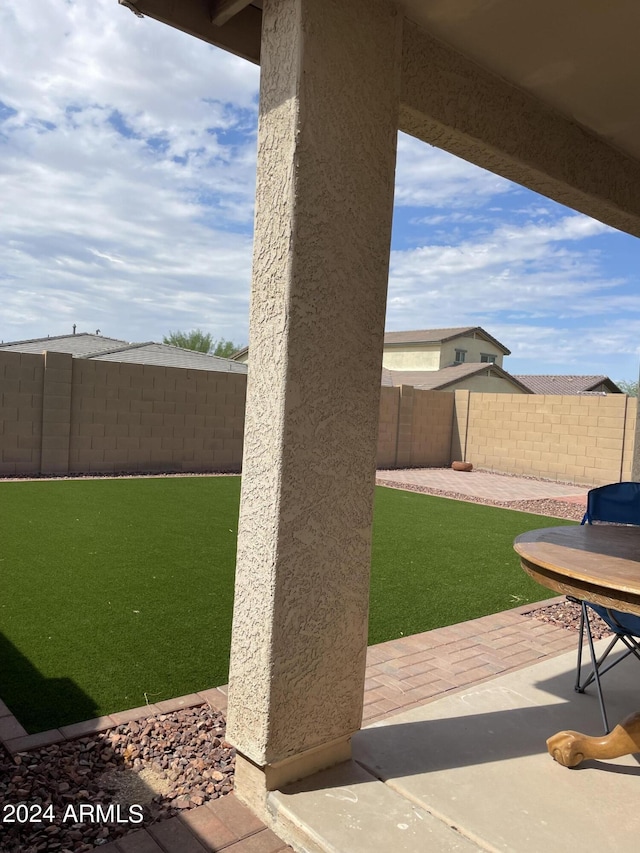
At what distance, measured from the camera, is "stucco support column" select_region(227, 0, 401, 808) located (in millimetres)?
1926

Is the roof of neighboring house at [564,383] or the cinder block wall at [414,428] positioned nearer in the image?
the cinder block wall at [414,428]

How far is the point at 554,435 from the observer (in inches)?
588

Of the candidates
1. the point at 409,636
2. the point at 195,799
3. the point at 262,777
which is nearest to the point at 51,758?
the point at 195,799

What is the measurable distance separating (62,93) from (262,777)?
9795 millimetres

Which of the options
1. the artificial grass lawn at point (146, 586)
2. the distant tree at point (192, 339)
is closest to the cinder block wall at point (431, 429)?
the artificial grass lawn at point (146, 586)

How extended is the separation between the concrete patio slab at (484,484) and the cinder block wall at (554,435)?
48cm

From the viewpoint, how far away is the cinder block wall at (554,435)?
45.5 feet

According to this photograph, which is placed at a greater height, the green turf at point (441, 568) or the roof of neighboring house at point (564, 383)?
the roof of neighboring house at point (564, 383)

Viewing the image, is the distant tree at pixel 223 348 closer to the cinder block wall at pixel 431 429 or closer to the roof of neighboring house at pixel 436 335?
the roof of neighboring house at pixel 436 335

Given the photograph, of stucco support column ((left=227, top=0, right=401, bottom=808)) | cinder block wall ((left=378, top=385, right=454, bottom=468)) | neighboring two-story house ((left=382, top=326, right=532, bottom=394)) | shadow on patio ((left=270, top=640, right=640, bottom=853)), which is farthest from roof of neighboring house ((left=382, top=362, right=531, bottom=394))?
stucco support column ((left=227, top=0, right=401, bottom=808))

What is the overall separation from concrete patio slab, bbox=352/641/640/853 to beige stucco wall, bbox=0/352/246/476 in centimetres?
934

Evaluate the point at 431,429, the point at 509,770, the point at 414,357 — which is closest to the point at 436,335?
the point at 414,357

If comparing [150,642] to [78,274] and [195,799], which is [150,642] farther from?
[78,274]

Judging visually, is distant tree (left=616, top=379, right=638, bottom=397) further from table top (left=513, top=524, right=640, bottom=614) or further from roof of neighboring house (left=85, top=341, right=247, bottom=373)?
table top (left=513, top=524, right=640, bottom=614)
